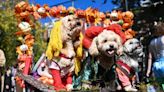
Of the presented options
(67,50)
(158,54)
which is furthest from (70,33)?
(158,54)

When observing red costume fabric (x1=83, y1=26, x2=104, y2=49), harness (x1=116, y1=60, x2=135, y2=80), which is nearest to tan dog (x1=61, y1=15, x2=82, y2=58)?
red costume fabric (x1=83, y1=26, x2=104, y2=49)

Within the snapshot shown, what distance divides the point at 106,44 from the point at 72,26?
4.00 feet

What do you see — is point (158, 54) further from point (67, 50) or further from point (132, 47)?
point (132, 47)

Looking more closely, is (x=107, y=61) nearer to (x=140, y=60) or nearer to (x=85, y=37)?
(x=85, y=37)

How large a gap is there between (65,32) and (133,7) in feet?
27.7

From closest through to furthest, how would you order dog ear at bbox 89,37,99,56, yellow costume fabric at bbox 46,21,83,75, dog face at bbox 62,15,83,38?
1. dog ear at bbox 89,37,99,56
2. yellow costume fabric at bbox 46,21,83,75
3. dog face at bbox 62,15,83,38

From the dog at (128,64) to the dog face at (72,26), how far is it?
80 centimetres

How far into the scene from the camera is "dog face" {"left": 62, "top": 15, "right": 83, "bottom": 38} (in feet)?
25.8

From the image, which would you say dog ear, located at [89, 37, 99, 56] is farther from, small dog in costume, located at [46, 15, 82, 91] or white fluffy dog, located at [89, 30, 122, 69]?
small dog in costume, located at [46, 15, 82, 91]

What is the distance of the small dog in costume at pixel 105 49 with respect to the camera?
6.75 metres

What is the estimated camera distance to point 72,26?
7863 mm

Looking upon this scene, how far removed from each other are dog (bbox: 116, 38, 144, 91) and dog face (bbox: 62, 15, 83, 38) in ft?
2.62

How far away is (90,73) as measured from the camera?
694cm

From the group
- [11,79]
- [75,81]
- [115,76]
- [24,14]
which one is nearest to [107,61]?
[115,76]
